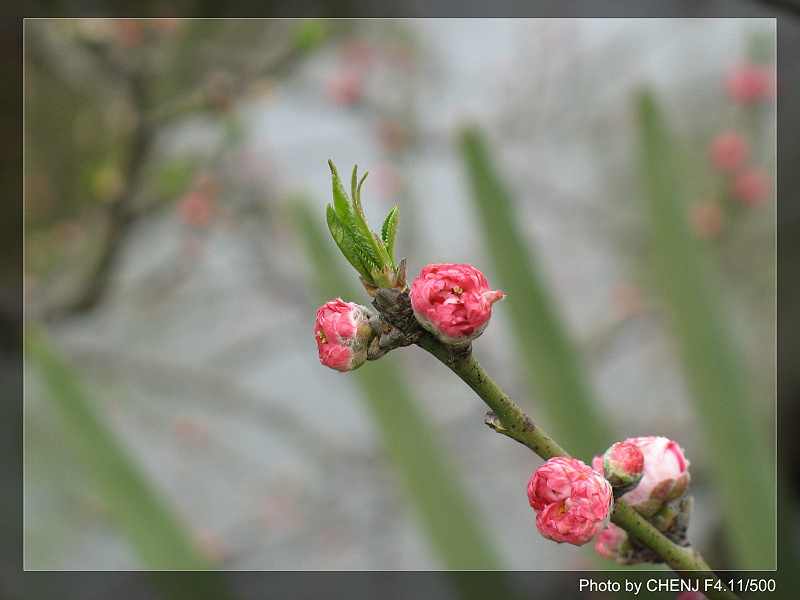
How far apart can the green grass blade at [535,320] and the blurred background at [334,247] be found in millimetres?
416

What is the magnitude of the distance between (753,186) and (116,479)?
42.1 inches

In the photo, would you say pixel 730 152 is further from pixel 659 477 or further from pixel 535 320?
pixel 659 477

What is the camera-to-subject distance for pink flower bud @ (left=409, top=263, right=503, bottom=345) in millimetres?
133

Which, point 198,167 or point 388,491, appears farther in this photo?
point 388,491

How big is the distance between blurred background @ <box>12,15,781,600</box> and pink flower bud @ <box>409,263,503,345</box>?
63 cm

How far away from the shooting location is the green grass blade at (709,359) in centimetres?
37

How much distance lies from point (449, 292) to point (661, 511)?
0.12 metres

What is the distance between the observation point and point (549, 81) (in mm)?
1166

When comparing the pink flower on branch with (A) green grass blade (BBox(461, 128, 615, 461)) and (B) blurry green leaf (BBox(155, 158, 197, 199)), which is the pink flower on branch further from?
(B) blurry green leaf (BBox(155, 158, 197, 199))

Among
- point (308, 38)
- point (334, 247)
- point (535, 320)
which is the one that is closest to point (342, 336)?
→ point (535, 320)

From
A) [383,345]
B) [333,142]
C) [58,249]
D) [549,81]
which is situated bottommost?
[383,345]

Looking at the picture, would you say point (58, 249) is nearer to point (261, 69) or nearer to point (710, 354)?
point (261, 69)

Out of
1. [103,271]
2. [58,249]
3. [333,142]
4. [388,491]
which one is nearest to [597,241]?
[333,142]

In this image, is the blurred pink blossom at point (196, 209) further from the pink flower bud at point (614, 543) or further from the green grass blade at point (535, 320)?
the pink flower bud at point (614, 543)
